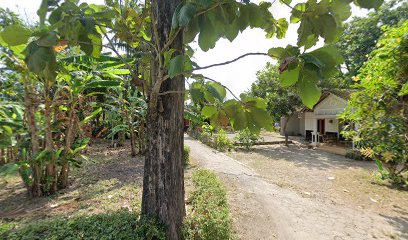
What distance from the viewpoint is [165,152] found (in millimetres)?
2422

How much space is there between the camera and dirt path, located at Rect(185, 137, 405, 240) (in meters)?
3.89

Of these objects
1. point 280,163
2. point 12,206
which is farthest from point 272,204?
point 280,163

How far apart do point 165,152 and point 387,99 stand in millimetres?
5859

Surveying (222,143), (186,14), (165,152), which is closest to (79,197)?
(165,152)

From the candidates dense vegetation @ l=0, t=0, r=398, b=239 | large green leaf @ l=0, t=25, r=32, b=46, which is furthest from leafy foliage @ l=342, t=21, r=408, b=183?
large green leaf @ l=0, t=25, r=32, b=46

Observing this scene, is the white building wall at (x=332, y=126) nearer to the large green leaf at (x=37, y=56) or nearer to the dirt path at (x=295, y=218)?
the dirt path at (x=295, y=218)

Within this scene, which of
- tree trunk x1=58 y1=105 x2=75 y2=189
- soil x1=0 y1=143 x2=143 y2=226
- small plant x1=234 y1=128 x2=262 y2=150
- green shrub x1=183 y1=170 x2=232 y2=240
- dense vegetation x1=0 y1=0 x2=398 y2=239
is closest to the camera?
dense vegetation x1=0 y1=0 x2=398 y2=239

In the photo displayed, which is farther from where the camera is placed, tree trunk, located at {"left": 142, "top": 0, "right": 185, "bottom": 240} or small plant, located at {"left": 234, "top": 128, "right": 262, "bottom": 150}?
small plant, located at {"left": 234, "top": 128, "right": 262, "bottom": 150}

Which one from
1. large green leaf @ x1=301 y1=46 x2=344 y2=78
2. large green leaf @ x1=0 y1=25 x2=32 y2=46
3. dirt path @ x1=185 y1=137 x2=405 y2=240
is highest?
large green leaf @ x1=0 y1=25 x2=32 y2=46

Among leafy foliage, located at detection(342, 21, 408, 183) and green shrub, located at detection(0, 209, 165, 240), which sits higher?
leafy foliage, located at detection(342, 21, 408, 183)

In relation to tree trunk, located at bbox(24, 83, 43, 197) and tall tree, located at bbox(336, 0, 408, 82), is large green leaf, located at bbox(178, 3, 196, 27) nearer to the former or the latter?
tree trunk, located at bbox(24, 83, 43, 197)

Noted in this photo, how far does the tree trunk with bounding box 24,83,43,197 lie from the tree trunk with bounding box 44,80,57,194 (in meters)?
0.15

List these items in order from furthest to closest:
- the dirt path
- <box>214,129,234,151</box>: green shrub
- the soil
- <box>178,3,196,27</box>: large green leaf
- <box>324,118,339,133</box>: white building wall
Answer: <box>324,118,339,133</box>: white building wall
<box>214,129,234,151</box>: green shrub
the dirt path
the soil
<box>178,3,196,27</box>: large green leaf

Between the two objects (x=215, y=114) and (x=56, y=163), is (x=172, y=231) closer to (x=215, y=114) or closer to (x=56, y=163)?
(x=215, y=114)
